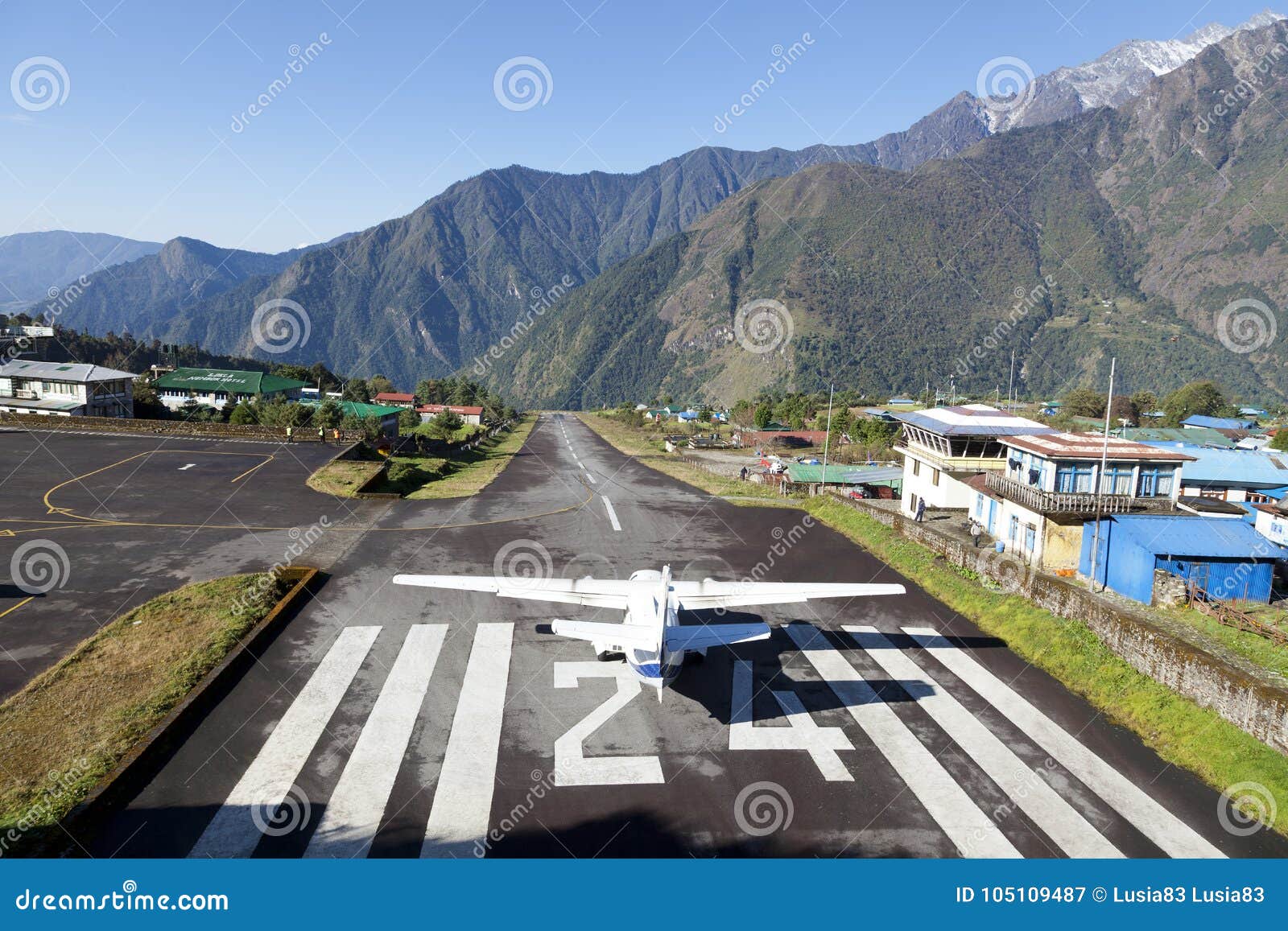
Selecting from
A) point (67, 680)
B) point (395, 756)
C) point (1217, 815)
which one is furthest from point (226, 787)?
point (1217, 815)

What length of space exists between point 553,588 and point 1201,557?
26.9m

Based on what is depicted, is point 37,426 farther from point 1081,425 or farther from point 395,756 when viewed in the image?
point 1081,425

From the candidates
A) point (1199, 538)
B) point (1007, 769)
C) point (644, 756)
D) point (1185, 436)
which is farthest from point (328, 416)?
point (1185, 436)

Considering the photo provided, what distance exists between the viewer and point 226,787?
56.4ft

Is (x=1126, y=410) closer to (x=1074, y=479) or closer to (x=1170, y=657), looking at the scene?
(x=1074, y=479)

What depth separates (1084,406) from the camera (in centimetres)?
15438

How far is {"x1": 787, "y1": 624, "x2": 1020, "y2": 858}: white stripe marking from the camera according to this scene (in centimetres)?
1634

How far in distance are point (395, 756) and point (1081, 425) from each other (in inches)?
5368

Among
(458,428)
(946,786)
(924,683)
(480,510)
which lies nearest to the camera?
(946,786)

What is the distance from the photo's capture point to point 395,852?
15.0 metres

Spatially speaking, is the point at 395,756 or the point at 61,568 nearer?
the point at 395,756

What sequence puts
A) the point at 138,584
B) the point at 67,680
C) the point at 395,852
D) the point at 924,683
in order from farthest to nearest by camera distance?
the point at 138,584 < the point at 924,683 < the point at 67,680 < the point at 395,852

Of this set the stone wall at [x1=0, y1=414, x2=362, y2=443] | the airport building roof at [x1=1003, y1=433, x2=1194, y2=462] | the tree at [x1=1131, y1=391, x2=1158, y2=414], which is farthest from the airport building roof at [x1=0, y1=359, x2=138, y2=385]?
the tree at [x1=1131, y1=391, x2=1158, y2=414]

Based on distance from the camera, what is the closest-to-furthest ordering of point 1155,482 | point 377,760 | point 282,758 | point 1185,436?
point 282,758
point 377,760
point 1155,482
point 1185,436
